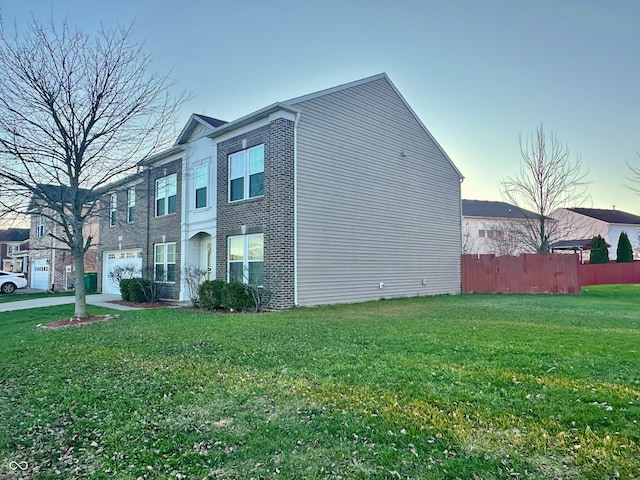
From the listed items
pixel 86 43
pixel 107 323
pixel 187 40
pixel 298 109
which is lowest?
pixel 107 323

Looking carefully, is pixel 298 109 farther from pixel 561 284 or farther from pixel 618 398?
pixel 561 284

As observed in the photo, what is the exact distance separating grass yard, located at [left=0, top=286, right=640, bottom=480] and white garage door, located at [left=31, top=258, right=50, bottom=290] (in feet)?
85.3

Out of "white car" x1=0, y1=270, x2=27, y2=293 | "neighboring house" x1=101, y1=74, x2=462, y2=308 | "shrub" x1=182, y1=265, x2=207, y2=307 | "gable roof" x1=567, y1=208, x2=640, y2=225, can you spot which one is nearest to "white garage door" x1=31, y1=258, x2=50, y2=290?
"white car" x1=0, y1=270, x2=27, y2=293

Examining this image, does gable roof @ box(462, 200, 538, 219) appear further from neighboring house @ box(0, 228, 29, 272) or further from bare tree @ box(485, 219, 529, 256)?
neighboring house @ box(0, 228, 29, 272)

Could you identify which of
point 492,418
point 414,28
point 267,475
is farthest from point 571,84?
point 267,475

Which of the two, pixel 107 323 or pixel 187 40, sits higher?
pixel 187 40

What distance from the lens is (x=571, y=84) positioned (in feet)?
46.2

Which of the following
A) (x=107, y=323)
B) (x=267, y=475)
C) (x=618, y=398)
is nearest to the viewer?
(x=267, y=475)

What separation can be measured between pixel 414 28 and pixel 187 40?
7070 millimetres

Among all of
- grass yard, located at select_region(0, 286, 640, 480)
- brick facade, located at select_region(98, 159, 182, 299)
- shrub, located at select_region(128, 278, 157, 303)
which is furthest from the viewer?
brick facade, located at select_region(98, 159, 182, 299)

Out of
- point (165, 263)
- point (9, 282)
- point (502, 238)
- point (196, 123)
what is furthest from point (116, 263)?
point (502, 238)

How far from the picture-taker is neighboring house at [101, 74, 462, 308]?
13039 mm

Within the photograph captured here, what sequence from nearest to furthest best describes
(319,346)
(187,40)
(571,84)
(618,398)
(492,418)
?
(492,418) → (618,398) → (319,346) → (187,40) → (571,84)

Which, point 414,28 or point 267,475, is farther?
point 414,28
